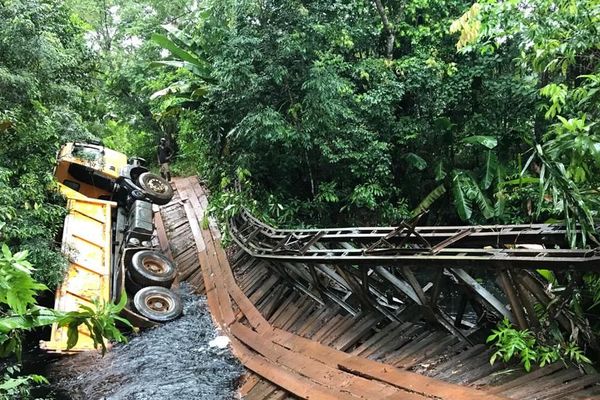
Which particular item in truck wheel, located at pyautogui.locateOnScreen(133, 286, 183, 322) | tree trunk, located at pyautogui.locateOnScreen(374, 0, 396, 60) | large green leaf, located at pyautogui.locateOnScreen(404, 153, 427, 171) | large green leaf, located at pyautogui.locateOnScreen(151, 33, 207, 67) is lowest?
truck wheel, located at pyautogui.locateOnScreen(133, 286, 183, 322)

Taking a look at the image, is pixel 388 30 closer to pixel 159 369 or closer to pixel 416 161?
pixel 416 161

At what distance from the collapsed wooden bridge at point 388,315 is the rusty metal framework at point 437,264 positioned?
1cm

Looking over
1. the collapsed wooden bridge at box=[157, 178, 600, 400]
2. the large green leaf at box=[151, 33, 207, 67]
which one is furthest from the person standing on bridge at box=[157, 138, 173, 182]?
the collapsed wooden bridge at box=[157, 178, 600, 400]

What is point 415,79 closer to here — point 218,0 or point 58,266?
point 218,0

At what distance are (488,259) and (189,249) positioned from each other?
9.09m

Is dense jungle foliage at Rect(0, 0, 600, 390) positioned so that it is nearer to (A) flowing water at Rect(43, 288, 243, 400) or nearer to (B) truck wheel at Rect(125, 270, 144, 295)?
(B) truck wheel at Rect(125, 270, 144, 295)

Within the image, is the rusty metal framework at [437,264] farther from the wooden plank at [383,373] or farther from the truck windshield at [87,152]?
the truck windshield at [87,152]

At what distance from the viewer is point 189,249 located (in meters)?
12.1

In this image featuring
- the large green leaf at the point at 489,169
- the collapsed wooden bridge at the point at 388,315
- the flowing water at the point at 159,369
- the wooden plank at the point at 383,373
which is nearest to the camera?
the wooden plank at the point at 383,373

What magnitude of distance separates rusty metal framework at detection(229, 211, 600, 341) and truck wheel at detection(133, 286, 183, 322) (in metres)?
2.17

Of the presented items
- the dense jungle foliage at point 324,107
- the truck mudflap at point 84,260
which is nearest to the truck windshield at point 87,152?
the dense jungle foliage at point 324,107

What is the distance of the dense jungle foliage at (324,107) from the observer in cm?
826

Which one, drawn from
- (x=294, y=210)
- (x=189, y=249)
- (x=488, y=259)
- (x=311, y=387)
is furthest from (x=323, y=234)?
(x=189, y=249)

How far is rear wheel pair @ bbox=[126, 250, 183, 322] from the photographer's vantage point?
8586mm
